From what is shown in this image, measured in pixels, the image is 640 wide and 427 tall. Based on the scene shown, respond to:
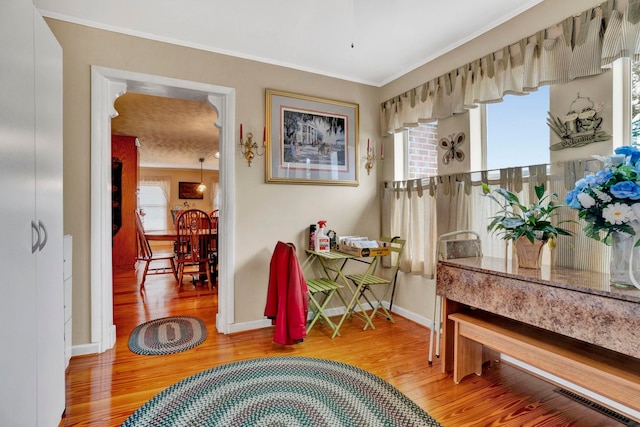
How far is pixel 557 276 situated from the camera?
1.68 m

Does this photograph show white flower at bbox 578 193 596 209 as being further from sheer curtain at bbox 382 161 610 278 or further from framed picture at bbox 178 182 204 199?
framed picture at bbox 178 182 204 199

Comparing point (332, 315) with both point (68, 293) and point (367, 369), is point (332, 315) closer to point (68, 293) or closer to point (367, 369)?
point (367, 369)

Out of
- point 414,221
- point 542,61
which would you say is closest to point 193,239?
point 414,221

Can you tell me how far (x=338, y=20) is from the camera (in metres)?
2.37

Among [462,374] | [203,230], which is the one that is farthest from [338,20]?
[203,230]

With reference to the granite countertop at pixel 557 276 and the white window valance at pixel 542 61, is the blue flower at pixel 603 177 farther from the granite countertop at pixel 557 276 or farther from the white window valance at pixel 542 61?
the white window valance at pixel 542 61

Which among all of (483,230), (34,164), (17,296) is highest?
(34,164)

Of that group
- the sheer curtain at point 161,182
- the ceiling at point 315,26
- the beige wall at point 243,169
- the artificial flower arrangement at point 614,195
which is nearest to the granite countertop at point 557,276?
the artificial flower arrangement at point 614,195

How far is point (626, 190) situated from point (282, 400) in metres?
2.01

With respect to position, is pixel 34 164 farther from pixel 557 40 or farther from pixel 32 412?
pixel 557 40

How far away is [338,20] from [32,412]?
2.80m

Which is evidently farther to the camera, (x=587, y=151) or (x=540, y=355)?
(x=587, y=151)

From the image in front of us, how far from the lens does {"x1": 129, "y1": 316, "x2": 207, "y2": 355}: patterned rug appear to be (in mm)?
2584

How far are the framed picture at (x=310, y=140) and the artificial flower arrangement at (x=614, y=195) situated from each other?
2127 millimetres
